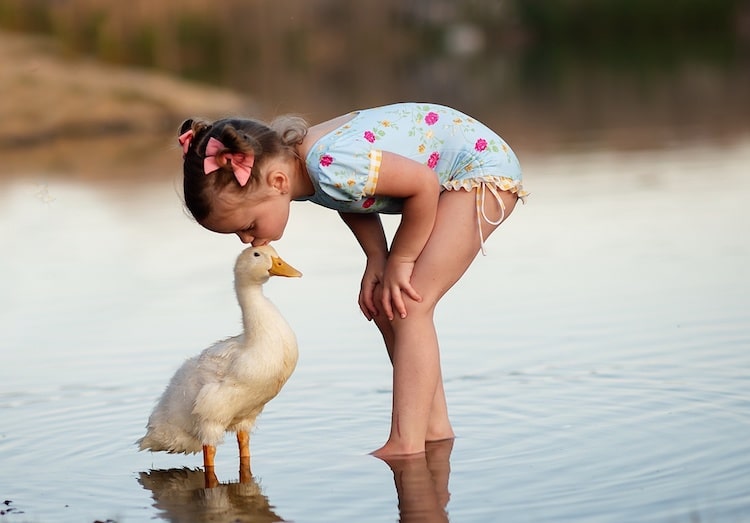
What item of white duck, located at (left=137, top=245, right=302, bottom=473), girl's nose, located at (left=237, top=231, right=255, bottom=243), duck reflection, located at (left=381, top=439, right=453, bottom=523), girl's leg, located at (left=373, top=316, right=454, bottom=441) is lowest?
duck reflection, located at (left=381, top=439, right=453, bottom=523)

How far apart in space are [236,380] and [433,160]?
940mm

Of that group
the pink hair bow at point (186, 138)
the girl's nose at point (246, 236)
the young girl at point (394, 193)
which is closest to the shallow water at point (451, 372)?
the young girl at point (394, 193)

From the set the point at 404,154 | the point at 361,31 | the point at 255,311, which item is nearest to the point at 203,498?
the point at 255,311

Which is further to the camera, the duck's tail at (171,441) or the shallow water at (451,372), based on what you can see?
the duck's tail at (171,441)

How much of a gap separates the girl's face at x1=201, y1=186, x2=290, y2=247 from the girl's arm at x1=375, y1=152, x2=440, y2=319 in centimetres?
31

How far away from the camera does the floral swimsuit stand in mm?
4219

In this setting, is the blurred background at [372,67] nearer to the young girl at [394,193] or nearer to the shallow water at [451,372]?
the shallow water at [451,372]

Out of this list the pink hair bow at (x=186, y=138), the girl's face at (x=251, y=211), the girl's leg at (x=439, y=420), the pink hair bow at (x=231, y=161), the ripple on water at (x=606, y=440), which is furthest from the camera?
the girl's leg at (x=439, y=420)

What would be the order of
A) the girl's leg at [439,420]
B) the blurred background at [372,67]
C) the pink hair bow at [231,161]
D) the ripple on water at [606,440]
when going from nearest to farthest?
the ripple on water at [606,440] < the pink hair bow at [231,161] < the girl's leg at [439,420] < the blurred background at [372,67]

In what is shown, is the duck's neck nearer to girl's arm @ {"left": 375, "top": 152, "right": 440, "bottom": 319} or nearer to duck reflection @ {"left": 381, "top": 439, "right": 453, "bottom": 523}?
girl's arm @ {"left": 375, "top": 152, "right": 440, "bottom": 319}

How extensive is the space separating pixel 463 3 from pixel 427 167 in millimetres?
36456

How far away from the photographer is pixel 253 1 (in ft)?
98.4

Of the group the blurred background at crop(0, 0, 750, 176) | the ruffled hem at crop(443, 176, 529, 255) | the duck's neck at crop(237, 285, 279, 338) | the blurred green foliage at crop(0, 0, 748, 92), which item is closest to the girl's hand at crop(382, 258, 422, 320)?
the ruffled hem at crop(443, 176, 529, 255)

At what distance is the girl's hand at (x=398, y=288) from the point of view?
14.6ft
